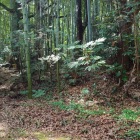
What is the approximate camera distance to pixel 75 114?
6.11 metres

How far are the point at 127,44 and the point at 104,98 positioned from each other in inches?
77.9

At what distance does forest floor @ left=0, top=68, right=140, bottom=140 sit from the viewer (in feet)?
15.7

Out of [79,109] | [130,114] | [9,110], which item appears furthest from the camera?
[9,110]

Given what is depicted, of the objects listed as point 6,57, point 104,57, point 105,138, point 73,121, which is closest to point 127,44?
point 104,57

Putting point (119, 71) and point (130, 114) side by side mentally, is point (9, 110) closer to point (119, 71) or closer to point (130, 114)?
point (130, 114)

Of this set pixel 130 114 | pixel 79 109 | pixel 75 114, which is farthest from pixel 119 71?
pixel 75 114

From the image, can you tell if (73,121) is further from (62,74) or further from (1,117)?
(62,74)

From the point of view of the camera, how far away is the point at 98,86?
8500 mm

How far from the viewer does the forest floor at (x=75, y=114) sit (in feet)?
15.7

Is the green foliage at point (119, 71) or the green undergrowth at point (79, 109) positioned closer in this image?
the green undergrowth at point (79, 109)

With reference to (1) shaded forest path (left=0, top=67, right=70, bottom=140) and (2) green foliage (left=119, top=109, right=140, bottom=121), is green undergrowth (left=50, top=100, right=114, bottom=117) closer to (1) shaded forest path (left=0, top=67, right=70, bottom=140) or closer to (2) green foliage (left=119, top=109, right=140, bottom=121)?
(2) green foliage (left=119, top=109, right=140, bottom=121)

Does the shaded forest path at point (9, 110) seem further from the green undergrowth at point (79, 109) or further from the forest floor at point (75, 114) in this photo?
the green undergrowth at point (79, 109)

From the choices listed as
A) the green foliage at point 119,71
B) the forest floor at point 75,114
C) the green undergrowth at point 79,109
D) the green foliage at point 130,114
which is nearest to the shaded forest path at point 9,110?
the forest floor at point 75,114

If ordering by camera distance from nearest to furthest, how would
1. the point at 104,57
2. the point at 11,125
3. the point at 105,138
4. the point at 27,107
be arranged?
the point at 105,138 < the point at 11,125 < the point at 27,107 < the point at 104,57
